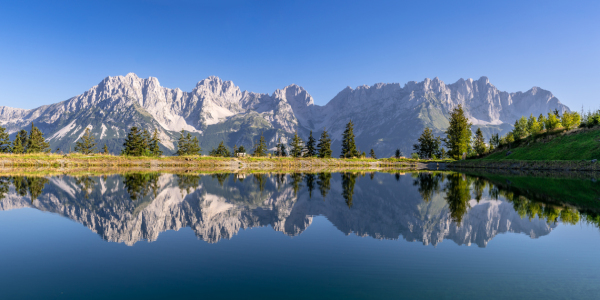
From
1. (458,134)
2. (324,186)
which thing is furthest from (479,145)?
(324,186)

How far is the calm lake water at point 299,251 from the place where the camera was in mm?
6887

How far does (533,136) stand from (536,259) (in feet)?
262

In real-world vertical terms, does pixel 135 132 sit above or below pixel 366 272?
above

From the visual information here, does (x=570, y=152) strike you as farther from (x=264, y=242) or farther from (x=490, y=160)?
(x=264, y=242)

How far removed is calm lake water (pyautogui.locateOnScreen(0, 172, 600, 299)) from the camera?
6.89m

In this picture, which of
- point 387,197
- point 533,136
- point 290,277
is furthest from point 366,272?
point 533,136

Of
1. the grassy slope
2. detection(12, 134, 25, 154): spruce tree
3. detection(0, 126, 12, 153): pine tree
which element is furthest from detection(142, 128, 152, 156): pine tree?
the grassy slope

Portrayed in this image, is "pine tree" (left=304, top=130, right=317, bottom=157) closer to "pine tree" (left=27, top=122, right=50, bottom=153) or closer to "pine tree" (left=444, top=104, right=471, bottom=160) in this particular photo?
"pine tree" (left=444, top=104, right=471, bottom=160)

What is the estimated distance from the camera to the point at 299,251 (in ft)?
32.4

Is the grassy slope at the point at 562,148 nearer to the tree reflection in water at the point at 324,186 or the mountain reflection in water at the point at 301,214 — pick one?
the mountain reflection in water at the point at 301,214

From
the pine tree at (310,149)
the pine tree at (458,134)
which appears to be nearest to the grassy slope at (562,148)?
the pine tree at (458,134)

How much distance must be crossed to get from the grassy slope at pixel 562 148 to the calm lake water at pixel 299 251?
4892 cm

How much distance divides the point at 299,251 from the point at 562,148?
236 feet

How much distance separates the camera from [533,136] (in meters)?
72.2
